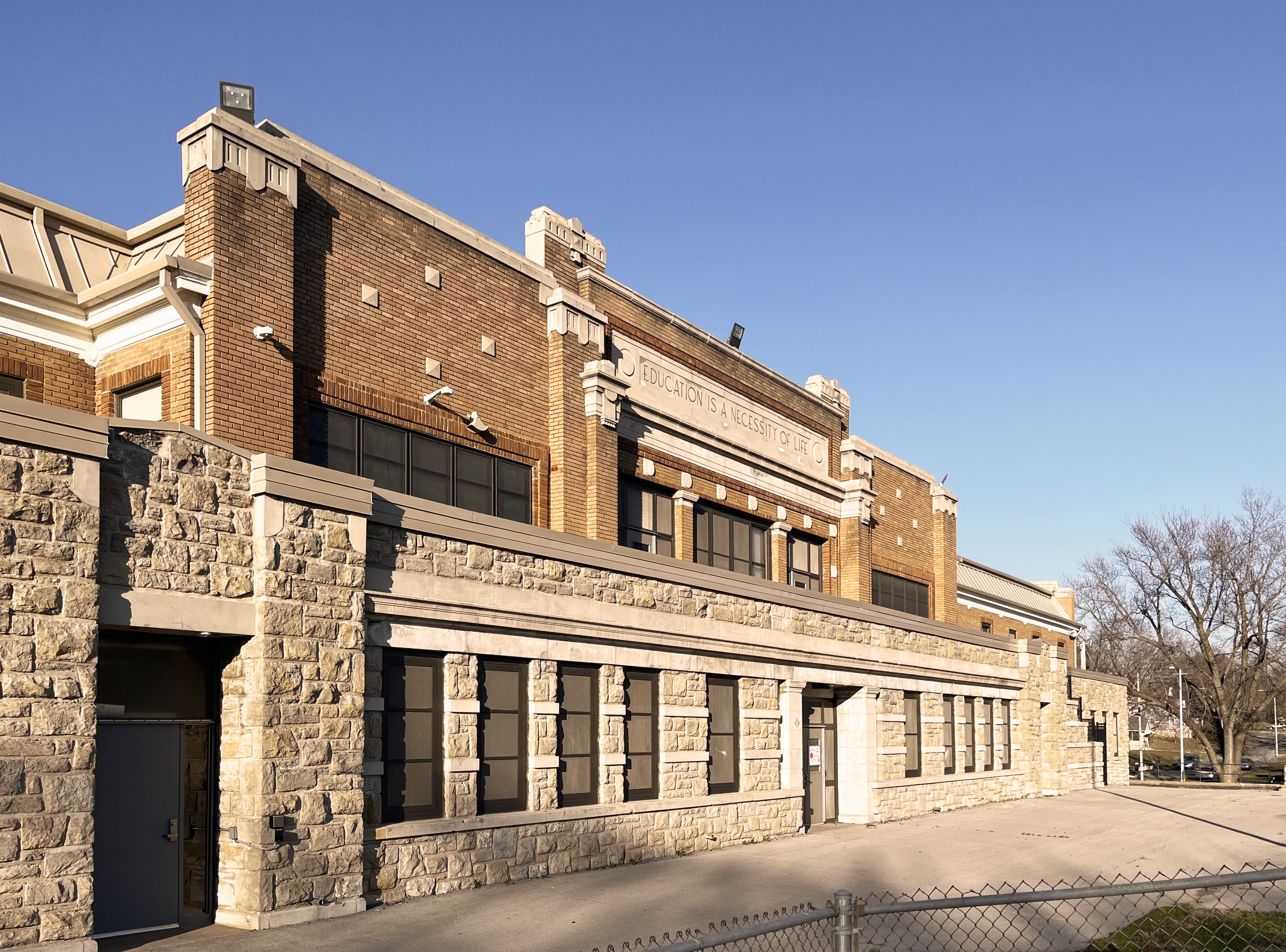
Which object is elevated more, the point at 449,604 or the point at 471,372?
the point at 471,372

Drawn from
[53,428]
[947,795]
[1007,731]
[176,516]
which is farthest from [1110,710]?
[53,428]

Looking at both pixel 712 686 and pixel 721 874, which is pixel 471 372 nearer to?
pixel 712 686

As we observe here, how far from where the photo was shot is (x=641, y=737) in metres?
17.5

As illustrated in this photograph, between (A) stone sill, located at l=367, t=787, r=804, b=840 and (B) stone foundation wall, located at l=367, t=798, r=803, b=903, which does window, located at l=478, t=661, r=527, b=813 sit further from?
(B) stone foundation wall, located at l=367, t=798, r=803, b=903

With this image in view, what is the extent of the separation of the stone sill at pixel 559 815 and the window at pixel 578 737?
0.23 metres

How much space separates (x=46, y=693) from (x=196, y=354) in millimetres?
5031

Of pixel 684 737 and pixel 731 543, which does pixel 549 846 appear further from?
Result: pixel 731 543

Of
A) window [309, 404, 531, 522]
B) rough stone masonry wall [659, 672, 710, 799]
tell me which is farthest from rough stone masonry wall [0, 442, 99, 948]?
rough stone masonry wall [659, 672, 710, 799]

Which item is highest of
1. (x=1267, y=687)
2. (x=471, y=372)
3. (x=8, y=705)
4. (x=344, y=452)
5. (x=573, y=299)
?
(x=573, y=299)

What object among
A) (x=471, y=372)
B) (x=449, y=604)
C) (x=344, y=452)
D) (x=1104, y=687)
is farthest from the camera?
(x=1104, y=687)

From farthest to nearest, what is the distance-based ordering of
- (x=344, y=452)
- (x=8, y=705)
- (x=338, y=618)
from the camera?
(x=344, y=452) → (x=338, y=618) → (x=8, y=705)

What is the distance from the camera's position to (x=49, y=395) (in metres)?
14.5

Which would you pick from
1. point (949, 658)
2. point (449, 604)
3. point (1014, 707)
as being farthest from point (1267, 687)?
point (449, 604)

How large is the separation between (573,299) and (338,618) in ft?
28.2
